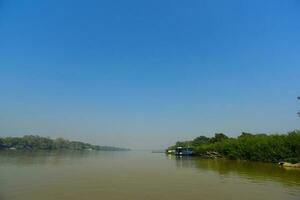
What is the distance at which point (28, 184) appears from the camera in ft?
63.7

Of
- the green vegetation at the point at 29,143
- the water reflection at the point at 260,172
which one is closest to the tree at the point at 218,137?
the water reflection at the point at 260,172

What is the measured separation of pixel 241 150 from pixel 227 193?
43282 mm

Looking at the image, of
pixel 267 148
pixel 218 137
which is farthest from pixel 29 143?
pixel 267 148

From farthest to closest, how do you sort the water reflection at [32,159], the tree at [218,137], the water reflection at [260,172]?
the tree at [218,137], the water reflection at [32,159], the water reflection at [260,172]

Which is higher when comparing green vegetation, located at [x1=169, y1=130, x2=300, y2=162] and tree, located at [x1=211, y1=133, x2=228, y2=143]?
tree, located at [x1=211, y1=133, x2=228, y2=143]

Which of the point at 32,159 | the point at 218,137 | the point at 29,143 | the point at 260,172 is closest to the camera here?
the point at 260,172

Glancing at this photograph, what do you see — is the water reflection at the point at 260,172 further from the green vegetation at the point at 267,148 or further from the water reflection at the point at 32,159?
the water reflection at the point at 32,159

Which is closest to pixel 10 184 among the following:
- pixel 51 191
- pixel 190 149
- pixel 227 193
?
pixel 51 191

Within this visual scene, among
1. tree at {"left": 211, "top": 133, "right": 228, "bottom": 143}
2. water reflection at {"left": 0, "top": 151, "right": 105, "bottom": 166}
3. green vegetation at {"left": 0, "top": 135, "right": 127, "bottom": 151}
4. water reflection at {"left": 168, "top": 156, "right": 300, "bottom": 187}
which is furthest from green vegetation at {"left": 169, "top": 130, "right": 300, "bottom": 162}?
green vegetation at {"left": 0, "top": 135, "right": 127, "bottom": 151}

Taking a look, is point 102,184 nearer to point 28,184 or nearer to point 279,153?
point 28,184

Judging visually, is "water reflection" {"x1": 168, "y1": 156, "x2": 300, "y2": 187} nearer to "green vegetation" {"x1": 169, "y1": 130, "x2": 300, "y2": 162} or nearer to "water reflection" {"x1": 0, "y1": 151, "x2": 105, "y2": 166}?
"green vegetation" {"x1": 169, "y1": 130, "x2": 300, "y2": 162}

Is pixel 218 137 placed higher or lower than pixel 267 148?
higher

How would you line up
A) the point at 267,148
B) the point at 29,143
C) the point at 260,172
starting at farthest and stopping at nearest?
the point at 29,143 < the point at 267,148 < the point at 260,172

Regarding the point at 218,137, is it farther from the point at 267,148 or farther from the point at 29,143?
the point at 29,143
